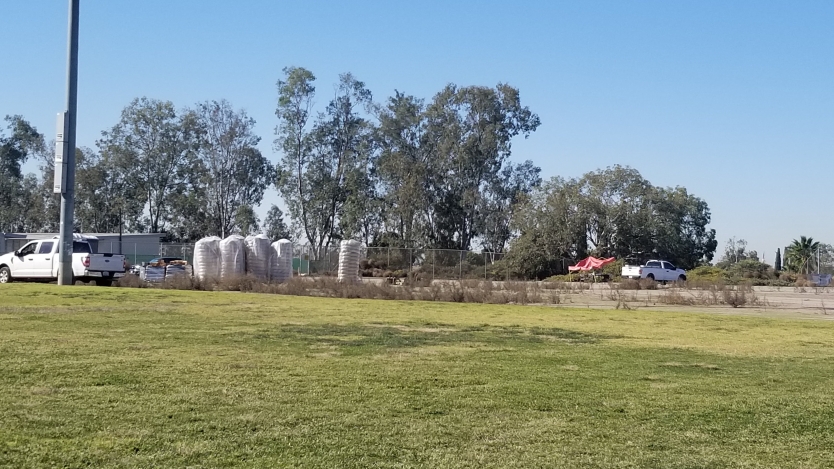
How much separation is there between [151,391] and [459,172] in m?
65.5

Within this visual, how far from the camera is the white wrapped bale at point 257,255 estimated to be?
39344 mm

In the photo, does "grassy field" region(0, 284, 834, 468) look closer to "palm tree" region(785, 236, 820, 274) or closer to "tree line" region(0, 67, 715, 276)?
"tree line" region(0, 67, 715, 276)

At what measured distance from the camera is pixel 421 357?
9.90 m

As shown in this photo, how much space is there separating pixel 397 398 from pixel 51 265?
93.9 feet

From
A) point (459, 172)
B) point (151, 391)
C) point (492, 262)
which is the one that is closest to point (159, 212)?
point (459, 172)

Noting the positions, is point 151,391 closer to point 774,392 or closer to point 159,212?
point 774,392

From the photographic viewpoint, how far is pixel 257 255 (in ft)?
129

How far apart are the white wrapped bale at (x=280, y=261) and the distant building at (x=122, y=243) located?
27.5 metres

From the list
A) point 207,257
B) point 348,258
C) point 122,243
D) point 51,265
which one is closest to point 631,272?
point 348,258

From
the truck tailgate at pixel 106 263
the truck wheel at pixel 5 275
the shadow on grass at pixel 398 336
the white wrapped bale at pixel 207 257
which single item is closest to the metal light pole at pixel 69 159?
the truck tailgate at pixel 106 263

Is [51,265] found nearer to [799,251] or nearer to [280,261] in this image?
[280,261]

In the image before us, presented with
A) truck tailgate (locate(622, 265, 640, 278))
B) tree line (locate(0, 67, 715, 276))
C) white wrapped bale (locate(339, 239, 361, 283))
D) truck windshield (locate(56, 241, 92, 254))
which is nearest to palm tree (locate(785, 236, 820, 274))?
tree line (locate(0, 67, 715, 276))

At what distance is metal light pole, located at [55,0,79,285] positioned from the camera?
1128 inches

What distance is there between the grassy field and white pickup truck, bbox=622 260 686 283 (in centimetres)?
4376
